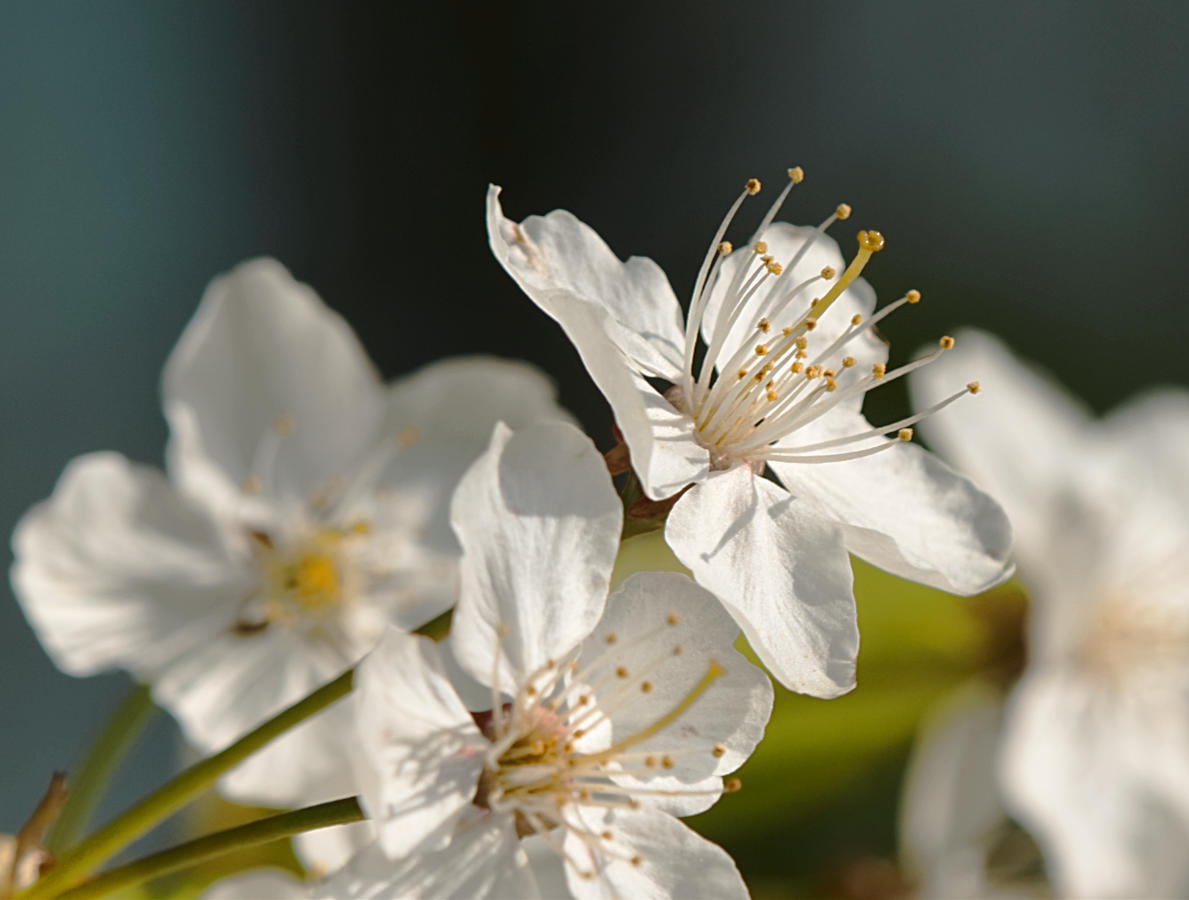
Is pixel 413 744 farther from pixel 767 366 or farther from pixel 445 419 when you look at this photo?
pixel 445 419

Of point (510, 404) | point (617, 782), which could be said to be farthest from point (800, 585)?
point (510, 404)

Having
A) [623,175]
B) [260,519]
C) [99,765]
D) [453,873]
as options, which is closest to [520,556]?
[453,873]

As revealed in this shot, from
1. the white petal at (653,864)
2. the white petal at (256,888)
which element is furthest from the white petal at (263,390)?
the white petal at (653,864)

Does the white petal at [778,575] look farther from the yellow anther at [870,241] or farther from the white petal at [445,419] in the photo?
the white petal at [445,419]

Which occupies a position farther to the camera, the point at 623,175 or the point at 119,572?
the point at 623,175

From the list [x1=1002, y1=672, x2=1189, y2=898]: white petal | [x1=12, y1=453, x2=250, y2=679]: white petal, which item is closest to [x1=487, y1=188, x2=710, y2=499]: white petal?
[x1=12, y1=453, x2=250, y2=679]: white petal

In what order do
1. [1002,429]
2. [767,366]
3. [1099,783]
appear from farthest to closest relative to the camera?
1. [1002,429]
2. [1099,783]
3. [767,366]

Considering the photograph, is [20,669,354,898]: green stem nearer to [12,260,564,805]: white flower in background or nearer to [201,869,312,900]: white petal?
[201,869,312,900]: white petal
